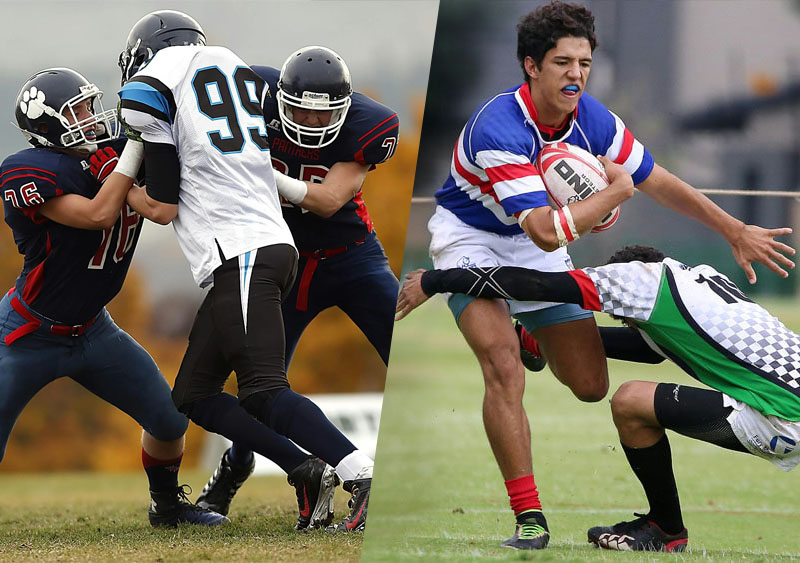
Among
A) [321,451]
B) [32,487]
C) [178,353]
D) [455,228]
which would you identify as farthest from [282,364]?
[178,353]

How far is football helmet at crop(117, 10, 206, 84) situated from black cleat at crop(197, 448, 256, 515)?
168 centimetres

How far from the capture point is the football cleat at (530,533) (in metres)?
3.02

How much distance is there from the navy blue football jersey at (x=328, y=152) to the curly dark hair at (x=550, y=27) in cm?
65

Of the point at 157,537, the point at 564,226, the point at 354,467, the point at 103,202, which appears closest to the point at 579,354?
the point at 564,226

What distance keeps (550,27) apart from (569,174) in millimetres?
521

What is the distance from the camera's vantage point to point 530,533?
3055 mm

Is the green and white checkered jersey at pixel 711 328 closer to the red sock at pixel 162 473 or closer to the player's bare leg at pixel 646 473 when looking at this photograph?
the player's bare leg at pixel 646 473

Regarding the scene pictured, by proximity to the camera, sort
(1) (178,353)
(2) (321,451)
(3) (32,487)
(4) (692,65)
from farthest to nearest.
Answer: (1) (178,353), (4) (692,65), (3) (32,487), (2) (321,451)

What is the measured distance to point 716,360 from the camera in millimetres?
2992

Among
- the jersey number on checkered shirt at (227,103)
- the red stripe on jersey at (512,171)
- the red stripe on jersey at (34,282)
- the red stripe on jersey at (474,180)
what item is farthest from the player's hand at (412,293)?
the red stripe on jersey at (34,282)

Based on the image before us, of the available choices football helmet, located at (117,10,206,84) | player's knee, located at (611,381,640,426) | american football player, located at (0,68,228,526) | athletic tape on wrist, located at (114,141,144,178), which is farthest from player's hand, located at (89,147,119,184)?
player's knee, located at (611,381,640,426)

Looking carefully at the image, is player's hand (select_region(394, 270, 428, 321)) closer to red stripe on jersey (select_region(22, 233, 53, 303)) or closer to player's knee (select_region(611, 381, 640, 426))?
player's knee (select_region(611, 381, 640, 426))

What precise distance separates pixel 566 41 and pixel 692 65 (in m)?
6.50

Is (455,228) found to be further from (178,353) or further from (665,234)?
(178,353)
